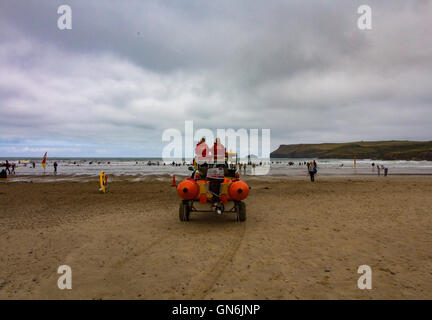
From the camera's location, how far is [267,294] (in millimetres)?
4008

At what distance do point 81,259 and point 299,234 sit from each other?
5.55 m

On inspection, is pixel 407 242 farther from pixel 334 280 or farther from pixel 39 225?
pixel 39 225

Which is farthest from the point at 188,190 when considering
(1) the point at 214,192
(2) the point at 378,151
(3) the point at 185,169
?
(2) the point at 378,151

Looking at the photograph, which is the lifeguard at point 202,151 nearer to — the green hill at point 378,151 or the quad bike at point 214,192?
the quad bike at point 214,192

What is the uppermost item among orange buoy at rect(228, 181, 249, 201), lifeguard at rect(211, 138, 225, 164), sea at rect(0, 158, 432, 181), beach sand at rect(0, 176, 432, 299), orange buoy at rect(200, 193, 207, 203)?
lifeguard at rect(211, 138, 225, 164)

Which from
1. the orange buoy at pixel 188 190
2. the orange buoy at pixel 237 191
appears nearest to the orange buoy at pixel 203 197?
the orange buoy at pixel 188 190

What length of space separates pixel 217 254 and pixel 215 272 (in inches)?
39.6

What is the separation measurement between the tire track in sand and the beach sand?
20 mm

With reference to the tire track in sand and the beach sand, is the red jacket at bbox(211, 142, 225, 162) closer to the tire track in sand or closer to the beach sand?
the beach sand

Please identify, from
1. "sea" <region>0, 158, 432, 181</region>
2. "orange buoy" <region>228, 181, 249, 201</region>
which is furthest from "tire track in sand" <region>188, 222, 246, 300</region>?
"sea" <region>0, 158, 432, 181</region>

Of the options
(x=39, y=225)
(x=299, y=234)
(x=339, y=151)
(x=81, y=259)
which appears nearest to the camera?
(x=81, y=259)

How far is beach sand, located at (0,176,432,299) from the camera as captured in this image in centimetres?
418
